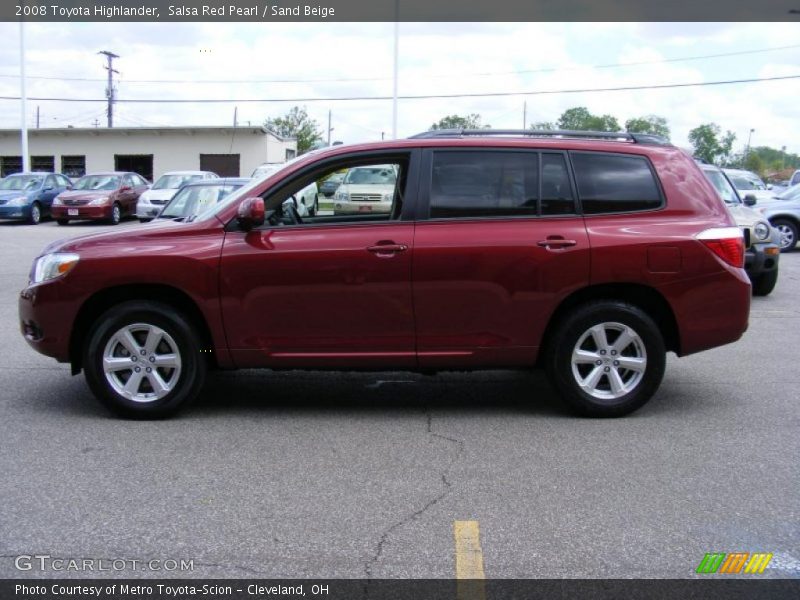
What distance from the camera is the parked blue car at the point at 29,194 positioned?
25.8 m

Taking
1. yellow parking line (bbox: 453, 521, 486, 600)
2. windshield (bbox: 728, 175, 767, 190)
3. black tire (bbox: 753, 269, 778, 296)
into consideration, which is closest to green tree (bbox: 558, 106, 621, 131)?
windshield (bbox: 728, 175, 767, 190)

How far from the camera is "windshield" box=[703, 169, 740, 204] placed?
42.2 feet

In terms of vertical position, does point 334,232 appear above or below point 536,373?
above

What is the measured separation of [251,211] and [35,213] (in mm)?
23515

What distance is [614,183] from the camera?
5934mm

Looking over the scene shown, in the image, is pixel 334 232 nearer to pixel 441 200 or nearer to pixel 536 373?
pixel 441 200

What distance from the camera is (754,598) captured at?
3.45 meters

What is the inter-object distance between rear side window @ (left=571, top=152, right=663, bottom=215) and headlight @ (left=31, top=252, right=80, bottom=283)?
3485 millimetres

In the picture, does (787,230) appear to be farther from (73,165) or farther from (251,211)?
(73,165)

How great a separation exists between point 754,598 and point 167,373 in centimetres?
390

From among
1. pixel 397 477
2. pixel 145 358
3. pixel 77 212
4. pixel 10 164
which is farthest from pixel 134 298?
pixel 10 164

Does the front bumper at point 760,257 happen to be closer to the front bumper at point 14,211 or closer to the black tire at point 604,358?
the black tire at point 604,358
